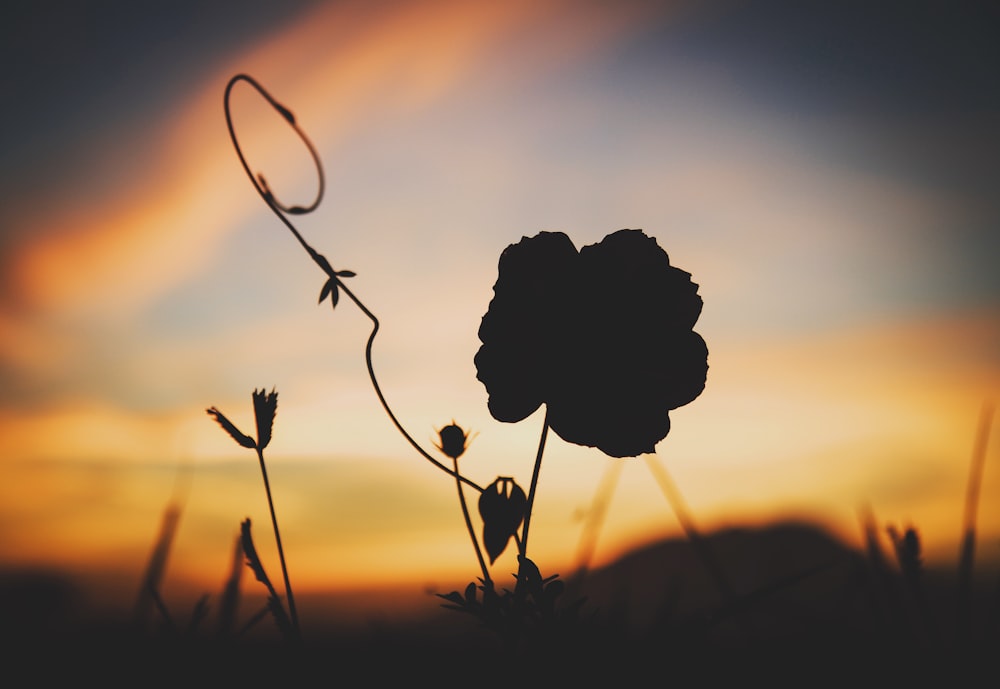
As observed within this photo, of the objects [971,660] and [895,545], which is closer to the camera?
[895,545]

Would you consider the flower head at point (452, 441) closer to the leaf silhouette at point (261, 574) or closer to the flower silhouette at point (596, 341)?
the flower silhouette at point (596, 341)

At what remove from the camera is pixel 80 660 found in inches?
64.2

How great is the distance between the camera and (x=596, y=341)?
48.1 inches

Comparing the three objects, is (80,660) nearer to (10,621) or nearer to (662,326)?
(10,621)

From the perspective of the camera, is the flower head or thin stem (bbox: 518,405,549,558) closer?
thin stem (bbox: 518,405,549,558)

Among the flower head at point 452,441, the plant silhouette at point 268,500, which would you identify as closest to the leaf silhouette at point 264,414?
the plant silhouette at point 268,500

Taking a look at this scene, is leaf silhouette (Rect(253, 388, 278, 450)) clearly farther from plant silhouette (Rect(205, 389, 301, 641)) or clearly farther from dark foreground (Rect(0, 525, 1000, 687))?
dark foreground (Rect(0, 525, 1000, 687))

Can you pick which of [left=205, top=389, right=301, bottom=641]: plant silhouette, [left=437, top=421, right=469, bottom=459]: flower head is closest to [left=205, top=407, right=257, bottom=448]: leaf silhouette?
[left=205, top=389, right=301, bottom=641]: plant silhouette

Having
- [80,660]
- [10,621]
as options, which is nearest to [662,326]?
[80,660]

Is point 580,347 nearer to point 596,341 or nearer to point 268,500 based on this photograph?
point 596,341

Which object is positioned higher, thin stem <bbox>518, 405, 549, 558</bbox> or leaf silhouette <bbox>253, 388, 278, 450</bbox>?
leaf silhouette <bbox>253, 388, 278, 450</bbox>

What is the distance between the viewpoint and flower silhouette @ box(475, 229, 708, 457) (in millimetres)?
1198

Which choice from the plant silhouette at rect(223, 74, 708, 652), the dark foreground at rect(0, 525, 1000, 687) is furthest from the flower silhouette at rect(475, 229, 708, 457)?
the dark foreground at rect(0, 525, 1000, 687)

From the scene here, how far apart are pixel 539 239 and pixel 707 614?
698 mm
